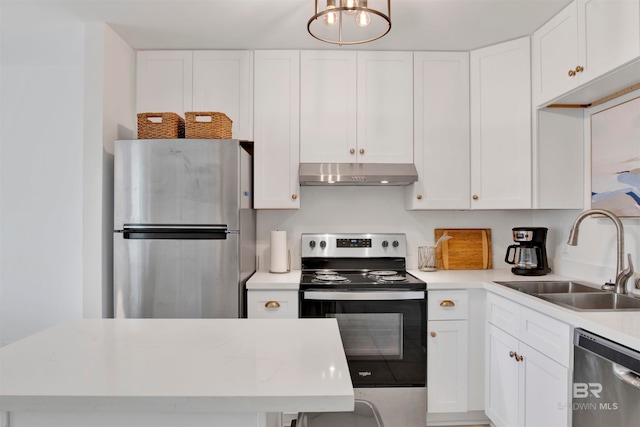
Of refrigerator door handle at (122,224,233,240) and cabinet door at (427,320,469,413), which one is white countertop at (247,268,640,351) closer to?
cabinet door at (427,320,469,413)

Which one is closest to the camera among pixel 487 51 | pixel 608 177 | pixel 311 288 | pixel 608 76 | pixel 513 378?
pixel 608 76

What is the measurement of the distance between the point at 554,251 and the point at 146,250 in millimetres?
2727

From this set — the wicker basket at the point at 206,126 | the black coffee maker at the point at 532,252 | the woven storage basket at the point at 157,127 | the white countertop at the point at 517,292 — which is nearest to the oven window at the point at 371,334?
the white countertop at the point at 517,292

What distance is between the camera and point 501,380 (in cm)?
226

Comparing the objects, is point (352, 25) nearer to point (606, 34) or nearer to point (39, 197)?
point (606, 34)

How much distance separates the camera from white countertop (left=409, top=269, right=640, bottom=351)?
4.70ft

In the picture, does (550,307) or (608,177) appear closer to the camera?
(550,307)

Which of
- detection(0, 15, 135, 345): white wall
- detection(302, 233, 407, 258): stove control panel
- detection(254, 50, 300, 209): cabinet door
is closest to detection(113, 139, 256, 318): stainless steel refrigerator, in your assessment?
detection(254, 50, 300, 209): cabinet door

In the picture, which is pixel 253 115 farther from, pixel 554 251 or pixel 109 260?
pixel 554 251

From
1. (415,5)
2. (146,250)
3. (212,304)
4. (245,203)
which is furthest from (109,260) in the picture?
(415,5)

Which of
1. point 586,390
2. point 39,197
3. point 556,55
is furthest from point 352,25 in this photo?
point 39,197

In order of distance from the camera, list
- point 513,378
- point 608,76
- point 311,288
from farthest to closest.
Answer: point 311,288 → point 513,378 → point 608,76

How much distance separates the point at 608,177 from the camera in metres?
2.28

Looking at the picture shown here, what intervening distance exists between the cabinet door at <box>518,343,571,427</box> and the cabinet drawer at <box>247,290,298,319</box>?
128cm
